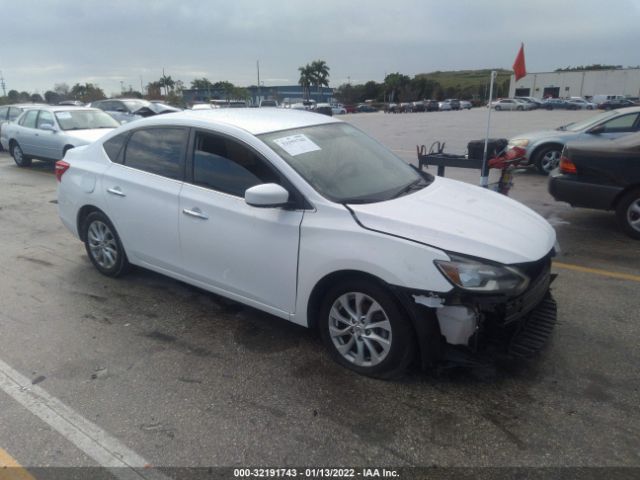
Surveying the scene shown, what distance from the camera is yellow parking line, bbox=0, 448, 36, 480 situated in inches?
96.0

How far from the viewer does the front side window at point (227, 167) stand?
138 inches

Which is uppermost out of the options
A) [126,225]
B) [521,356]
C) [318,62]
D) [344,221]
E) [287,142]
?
[318,62]

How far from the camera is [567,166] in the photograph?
6.33m

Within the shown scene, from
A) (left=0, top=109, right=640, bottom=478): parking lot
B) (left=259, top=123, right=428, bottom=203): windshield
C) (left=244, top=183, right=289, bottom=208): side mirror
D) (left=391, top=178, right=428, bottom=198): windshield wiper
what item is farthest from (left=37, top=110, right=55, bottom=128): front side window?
(left=391, top=178, right=428, bottom=198): windshield wiper

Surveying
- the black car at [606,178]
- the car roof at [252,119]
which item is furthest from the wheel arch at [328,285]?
the black car at [606,178]

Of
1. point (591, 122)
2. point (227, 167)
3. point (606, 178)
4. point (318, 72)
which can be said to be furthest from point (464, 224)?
point (318, 72)

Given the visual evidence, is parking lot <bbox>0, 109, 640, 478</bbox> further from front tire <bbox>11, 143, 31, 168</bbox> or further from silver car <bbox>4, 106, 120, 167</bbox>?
front tire <bbox>11, 143, 31, 168</bbox>

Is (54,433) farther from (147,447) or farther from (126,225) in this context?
(126,225)

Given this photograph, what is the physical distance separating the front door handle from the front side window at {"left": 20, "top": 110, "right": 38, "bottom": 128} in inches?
420

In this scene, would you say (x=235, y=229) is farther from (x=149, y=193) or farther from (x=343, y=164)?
(x=149, y=193)

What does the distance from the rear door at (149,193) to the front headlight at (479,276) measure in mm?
2242

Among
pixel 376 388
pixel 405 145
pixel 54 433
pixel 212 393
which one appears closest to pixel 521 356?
pixel 376 388

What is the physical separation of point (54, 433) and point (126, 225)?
2.07 metres

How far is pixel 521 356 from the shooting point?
2986 mm
